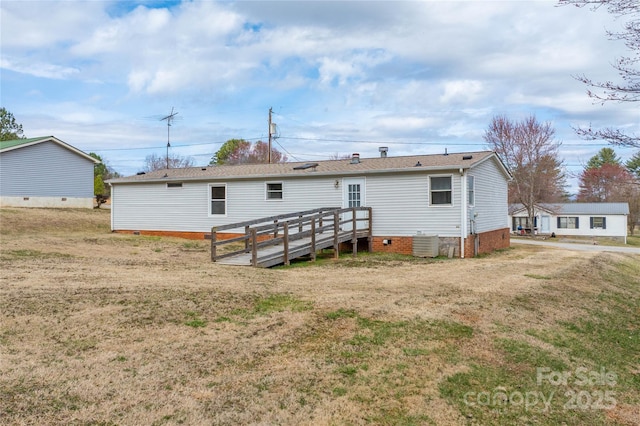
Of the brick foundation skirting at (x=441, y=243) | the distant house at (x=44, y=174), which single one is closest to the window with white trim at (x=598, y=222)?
the brick foundation skirting at (x=441, y=243)

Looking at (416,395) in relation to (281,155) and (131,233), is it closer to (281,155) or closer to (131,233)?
(131,233)

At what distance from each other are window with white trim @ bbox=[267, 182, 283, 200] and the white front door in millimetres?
2715

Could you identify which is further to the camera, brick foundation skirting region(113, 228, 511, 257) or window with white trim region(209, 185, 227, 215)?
window with white trim region(209, 185, 227, 215)

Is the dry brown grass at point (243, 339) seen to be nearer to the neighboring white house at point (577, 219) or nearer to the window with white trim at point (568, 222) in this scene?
the neighboring white house at point (577, 219)

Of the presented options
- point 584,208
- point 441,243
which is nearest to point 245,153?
point 584,208

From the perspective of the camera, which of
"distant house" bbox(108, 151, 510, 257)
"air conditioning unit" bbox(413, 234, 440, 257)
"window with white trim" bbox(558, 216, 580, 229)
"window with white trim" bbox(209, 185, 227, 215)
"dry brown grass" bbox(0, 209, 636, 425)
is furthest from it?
"window with white trim" bbox(558, 216, 580, 229)

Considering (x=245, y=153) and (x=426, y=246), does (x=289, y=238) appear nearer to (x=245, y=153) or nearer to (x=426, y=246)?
(x=426, y=246)

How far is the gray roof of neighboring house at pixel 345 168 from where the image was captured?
1523 cm

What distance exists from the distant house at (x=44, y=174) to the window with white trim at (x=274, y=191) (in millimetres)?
17052

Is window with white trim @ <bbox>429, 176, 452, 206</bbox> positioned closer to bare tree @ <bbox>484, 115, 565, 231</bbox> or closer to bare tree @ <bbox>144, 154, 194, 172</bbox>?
bare tree @ <bbox>484, 115, 565, 231</bbox>

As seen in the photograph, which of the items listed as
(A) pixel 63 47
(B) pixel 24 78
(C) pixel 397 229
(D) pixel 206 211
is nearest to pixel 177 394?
(C) pixel 397 229

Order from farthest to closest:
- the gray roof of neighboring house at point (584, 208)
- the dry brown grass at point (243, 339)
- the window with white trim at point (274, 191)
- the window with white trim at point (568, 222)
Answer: the window with white trim at point (568, 222), the gray roof of neighboring house at point (584, 208), the window with white trim at point (274, 191), the dry brown grass at point (243, 339)

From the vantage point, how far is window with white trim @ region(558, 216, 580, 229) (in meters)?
39.5

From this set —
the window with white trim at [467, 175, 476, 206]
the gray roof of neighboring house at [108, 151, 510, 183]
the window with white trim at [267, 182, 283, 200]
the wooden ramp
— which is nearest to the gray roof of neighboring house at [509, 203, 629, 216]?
the gray roof of neighboring house at [108, 151, 510, 183]
